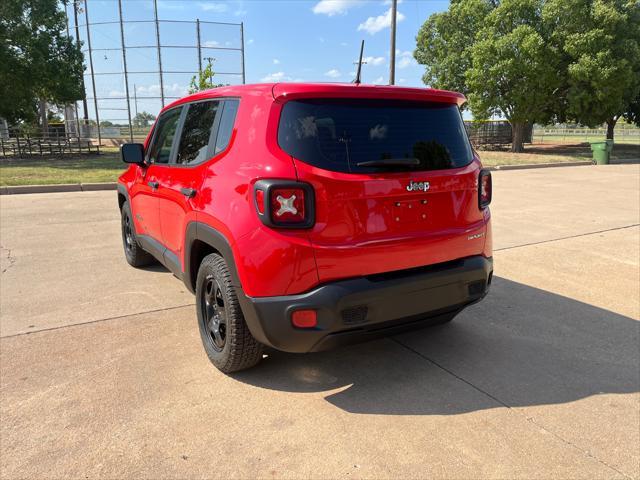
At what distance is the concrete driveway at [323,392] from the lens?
7.66ft

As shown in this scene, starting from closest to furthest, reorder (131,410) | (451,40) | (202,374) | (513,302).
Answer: (131,410) < (202,374) < (513,302) < (451,40)

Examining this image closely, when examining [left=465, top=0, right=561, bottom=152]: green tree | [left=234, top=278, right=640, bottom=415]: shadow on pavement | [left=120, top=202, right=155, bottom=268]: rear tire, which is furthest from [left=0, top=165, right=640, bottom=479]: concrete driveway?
[left=465, top=0, right=561, bottom=152]: green tree

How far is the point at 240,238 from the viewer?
8.59 feet

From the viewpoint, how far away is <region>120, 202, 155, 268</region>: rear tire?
524 centimetres

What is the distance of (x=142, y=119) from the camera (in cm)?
3378

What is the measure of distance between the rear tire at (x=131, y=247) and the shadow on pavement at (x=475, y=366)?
8.47 feet

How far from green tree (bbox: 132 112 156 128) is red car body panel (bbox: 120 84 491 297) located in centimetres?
3282

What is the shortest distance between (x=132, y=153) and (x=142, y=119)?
106ft

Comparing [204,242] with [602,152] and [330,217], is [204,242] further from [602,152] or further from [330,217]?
[602,152]

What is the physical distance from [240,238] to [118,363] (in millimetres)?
1408

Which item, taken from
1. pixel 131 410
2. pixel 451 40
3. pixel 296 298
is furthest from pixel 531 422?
pixel 451 40

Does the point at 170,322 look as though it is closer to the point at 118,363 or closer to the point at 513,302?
the point at 118,363

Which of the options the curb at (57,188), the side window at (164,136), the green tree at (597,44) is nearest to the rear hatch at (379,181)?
the side window at (164,136)

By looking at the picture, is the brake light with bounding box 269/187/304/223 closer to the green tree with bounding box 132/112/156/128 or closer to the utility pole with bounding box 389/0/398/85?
the utility pole with bounding box 389/0/398/85
